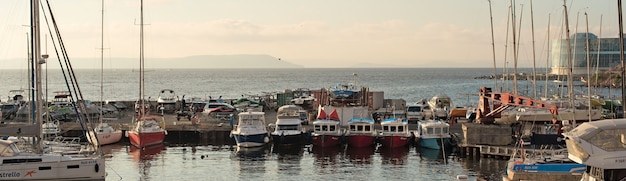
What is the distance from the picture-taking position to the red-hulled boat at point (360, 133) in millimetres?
51031

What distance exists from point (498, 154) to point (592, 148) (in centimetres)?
1980

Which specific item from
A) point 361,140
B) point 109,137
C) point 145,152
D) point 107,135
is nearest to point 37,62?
point 145,152

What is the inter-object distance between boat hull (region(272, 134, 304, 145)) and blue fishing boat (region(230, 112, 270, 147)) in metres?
0.55

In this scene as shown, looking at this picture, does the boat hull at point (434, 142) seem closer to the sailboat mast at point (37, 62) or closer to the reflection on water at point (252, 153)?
the reflection on water at point (252, 153)

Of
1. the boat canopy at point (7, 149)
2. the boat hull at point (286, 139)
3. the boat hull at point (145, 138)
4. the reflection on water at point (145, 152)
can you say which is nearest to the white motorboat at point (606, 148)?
the boat canopy at point (7, 149)

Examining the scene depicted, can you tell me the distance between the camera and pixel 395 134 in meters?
50.8

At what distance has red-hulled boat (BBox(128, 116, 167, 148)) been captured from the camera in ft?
168

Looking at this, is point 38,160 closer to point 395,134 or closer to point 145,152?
point 145,152

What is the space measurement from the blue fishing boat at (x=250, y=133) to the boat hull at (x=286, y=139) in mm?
554

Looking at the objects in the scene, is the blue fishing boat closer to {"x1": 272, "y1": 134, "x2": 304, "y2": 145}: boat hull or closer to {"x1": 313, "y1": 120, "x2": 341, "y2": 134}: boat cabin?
{"x1": 272, "y1": 134, "x2": 304, "y2": 145}: boat hull

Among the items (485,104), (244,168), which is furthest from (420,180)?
(485,104)

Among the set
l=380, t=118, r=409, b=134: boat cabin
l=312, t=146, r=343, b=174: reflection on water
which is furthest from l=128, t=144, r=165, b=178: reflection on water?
l=380, t=118, r=409, b=134: boat cabin

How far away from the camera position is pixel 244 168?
43.3 m

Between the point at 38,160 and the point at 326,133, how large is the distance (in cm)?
2250
